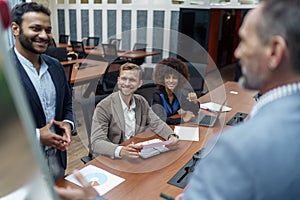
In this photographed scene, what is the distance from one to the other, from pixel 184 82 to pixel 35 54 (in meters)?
1.40

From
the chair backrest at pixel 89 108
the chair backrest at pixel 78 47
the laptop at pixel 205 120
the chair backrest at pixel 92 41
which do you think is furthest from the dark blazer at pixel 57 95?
the chair backrest at pixel 92 41

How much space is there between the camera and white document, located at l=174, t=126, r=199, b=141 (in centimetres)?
206

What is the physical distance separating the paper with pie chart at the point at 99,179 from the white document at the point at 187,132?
0.68 metres

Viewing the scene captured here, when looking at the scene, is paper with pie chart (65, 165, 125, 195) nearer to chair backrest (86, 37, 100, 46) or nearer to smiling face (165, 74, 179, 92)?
smiling face (165, 74, 179, 92)

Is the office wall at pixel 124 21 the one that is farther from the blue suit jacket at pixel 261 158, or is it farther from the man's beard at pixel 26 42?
the blue suit jacket at pixel 261 158

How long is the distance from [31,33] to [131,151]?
924 millimetres

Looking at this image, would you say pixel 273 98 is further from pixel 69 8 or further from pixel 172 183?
pixel 69 8

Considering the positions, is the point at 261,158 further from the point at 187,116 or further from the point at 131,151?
the point at 187,116

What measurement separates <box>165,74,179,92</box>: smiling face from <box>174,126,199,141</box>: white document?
43 centimetres

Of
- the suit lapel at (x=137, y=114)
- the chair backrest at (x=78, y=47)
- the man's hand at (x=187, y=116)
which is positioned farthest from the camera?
the chair backrest at (x=78, y=47)

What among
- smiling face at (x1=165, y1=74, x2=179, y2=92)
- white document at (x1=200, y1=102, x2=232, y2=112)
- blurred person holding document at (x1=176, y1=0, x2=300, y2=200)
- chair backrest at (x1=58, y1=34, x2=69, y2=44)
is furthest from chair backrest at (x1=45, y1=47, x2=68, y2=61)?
blurred person holding document at (x1=176, y1=0, x2=300, y2=200)

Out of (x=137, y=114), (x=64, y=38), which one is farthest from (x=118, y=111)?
(x=64, y=38)

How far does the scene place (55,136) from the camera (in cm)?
160

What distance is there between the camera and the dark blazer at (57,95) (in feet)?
5.25
